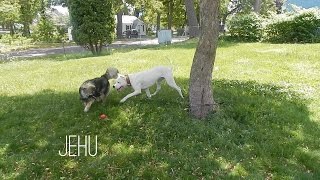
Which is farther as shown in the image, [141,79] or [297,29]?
[297,29]

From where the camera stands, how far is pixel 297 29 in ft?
64.3

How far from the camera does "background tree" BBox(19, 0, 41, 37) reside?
50.1 metres

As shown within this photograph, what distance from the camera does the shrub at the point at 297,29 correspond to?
62.4 ft

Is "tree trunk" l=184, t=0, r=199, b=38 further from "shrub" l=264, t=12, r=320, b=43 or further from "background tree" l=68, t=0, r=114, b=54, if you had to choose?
→ "background tree" l=68, t=0, r=114, b=54

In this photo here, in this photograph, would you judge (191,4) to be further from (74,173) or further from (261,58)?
(74,173)

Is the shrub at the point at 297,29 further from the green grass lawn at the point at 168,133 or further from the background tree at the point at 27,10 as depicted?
the background tree at the point at 27,10

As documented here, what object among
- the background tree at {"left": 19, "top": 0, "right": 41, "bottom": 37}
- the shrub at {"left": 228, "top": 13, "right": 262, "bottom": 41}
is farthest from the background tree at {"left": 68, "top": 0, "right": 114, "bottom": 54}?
the background tree at {"left": 19, "top": 0, "right": 41, "bottom": 37}

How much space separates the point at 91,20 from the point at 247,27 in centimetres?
896

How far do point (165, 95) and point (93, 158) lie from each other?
9.09 feet

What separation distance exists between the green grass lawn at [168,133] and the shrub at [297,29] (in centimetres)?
1049

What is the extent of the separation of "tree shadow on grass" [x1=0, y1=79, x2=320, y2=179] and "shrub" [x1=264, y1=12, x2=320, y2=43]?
1220 cm

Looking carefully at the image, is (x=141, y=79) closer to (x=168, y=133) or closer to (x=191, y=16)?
(x=168, y=133)

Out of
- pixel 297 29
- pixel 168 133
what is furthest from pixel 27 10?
pixel 168 133

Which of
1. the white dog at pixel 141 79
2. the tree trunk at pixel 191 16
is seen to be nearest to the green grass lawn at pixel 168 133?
the white dog at pixel 141 79
